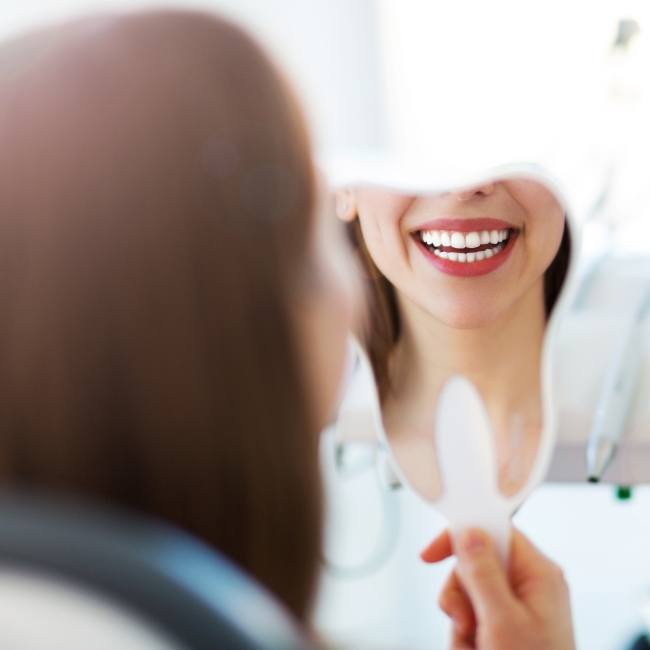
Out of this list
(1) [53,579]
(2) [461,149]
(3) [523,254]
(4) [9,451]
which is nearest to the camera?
(1) [53,579]

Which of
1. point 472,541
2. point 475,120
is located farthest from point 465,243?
point 475,120

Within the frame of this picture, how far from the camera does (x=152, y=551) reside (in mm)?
257

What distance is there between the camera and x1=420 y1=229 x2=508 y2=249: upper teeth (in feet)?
1.91

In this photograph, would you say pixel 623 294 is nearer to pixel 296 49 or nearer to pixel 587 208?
pixel 587 208

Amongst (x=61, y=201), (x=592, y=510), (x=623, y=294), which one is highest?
(x=61, y=201)

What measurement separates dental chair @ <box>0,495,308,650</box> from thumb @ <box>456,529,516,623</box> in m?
0.36

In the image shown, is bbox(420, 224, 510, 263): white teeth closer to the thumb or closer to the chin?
the chin

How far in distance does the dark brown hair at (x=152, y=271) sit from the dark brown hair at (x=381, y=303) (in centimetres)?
22

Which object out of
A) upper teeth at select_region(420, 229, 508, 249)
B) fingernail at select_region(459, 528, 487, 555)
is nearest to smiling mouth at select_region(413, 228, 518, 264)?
upper teeth at select_region(420, 229, 508, 249)

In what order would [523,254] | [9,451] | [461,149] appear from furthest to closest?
[461,149] → [523,254] → [9,451]

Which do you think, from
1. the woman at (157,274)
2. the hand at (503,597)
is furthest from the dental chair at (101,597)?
the hand at (503,597)

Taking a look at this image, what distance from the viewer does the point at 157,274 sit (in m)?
0.36

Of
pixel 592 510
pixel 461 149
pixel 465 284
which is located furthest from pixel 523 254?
pixel 461 149

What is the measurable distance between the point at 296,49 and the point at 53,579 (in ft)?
2.65
